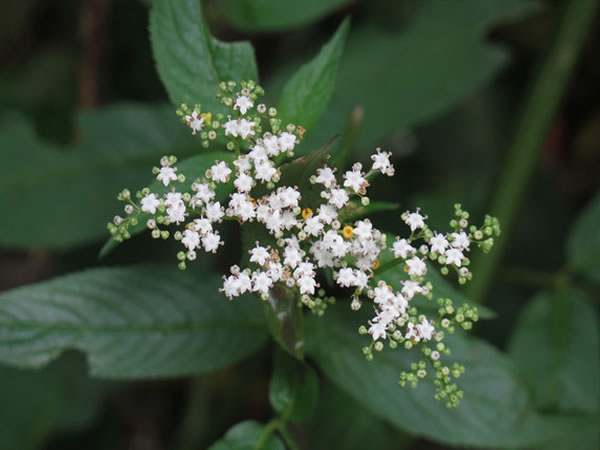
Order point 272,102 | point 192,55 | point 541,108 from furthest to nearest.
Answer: point 541,108, point 272,102, point 192,55

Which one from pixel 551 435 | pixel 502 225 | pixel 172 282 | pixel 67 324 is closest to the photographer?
pixel 67 324

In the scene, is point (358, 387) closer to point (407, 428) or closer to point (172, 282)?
point (407, 428)

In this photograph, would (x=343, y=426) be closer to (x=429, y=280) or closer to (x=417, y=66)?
(x=429, y=280)

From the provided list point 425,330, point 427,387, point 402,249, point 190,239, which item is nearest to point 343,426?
point 427,387

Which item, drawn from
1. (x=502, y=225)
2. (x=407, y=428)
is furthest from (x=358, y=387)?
(x=502, y=225)

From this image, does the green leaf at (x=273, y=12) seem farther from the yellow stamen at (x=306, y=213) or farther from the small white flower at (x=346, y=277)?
the small white flower at (x=346, y=277)
